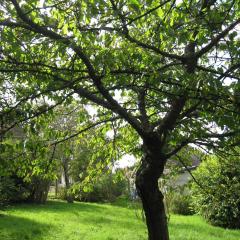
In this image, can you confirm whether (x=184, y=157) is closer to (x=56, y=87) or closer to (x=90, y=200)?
(x=56, y=87)

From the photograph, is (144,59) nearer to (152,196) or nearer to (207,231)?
(152,196)

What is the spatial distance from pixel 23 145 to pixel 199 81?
2698mm

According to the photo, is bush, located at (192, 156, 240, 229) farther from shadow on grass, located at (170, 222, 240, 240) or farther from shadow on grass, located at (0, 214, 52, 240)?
shadow on grass, located at (0, 214, 52, 240)

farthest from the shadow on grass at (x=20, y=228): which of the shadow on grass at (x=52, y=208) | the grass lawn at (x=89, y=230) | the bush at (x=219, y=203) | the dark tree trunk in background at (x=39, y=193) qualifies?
the dark tree trunk in background at (x=39, y=193)

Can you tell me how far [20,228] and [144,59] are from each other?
1220 centimetres

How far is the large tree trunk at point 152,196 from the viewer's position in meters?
6.08

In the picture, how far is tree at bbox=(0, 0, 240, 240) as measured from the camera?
4.18 meters

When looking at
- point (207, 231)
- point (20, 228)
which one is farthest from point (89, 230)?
point (207, 231)

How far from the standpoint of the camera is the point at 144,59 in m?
5.14

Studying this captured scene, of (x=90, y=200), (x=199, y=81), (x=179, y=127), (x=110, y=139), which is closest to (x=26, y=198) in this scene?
(x=90, y=200)

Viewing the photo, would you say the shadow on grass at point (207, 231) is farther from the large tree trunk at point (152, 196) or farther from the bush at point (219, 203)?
the large tree trunk at point (152, 196)

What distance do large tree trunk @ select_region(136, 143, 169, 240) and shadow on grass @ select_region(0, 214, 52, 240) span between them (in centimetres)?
841

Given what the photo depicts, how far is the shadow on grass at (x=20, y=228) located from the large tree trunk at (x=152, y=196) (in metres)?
8.41

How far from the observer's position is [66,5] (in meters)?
4.98
